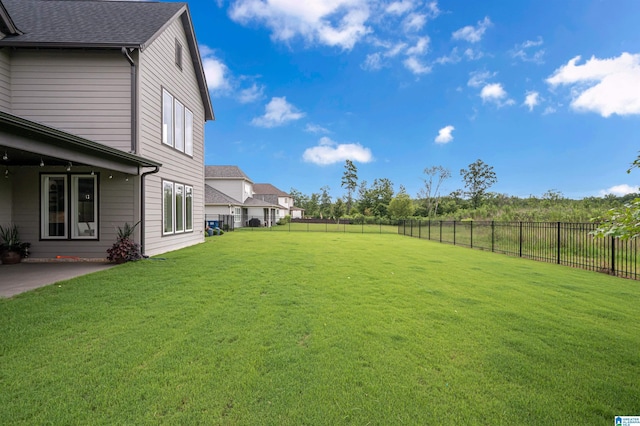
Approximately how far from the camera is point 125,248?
26.1 feet

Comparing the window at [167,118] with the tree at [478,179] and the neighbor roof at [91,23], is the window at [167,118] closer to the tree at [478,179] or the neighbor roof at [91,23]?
the neighbor roof at [91,23]

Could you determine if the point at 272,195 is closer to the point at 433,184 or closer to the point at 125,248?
the point at 433,184

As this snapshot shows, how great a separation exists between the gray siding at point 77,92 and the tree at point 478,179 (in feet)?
162

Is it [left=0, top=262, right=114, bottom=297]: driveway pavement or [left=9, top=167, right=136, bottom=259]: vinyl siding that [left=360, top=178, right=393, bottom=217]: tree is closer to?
[left=9, top=167, right=136, bottom=259]: vinyl siding

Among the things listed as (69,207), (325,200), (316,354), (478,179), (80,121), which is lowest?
(316,354)

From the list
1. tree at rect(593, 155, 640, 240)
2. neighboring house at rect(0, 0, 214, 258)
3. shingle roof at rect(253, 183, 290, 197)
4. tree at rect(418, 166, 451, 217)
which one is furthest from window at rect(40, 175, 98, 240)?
tree at rect(418, 166, 451, 217)

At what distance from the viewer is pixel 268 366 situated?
8.73ft

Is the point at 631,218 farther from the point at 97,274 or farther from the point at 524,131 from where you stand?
the point at 524,131

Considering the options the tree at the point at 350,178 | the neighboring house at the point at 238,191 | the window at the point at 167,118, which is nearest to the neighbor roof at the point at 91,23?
the window at the point at 167,118

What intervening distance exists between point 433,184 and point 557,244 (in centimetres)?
4051

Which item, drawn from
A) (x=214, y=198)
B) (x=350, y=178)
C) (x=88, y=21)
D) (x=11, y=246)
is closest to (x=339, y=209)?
(x=350, y=178)

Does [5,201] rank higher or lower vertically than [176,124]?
lower

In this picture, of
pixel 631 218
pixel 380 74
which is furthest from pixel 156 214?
pixel 380 74

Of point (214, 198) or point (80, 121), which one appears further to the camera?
point (214, 198)
